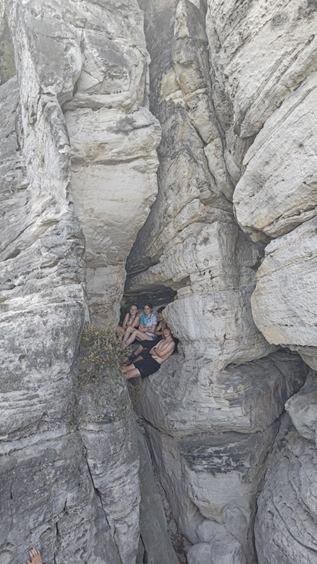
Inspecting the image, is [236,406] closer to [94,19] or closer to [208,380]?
[208,380]

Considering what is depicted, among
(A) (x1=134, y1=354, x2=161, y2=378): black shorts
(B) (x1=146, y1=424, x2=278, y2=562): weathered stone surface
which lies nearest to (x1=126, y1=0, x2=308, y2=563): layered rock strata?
(B) (x1=146, y1=424, x2=278, y2=562): weathered stone surface

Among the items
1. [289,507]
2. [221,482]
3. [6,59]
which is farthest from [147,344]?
[6,59]

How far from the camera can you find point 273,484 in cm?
620

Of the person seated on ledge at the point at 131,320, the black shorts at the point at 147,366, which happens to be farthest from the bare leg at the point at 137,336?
the black shorts at the point at 147,366

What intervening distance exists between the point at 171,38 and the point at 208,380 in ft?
25.8

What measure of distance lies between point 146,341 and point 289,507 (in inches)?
190

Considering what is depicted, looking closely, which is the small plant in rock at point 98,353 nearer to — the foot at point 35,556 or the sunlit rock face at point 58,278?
the sunlit rock face at point 58,278

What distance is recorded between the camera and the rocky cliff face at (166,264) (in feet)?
15.8

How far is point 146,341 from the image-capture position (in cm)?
905

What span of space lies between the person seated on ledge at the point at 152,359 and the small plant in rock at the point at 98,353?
95.1 inches

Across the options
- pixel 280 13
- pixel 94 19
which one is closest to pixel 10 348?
pixel 280 13

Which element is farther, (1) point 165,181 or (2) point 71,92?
(1) point 165,181

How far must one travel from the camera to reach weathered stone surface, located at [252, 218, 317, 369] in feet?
15.8

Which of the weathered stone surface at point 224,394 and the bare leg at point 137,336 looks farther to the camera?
the bare leg at point 137,336
